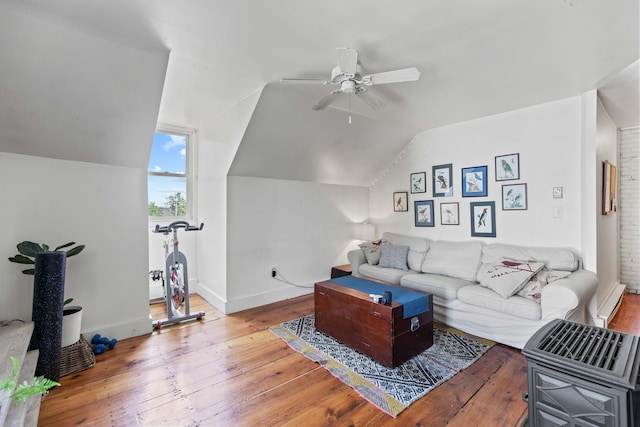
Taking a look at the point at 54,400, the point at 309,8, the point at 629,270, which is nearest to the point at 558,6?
the point at 309,8

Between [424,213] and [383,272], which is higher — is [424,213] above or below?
above

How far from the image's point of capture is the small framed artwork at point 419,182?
431 cm

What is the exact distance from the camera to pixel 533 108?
325 cm

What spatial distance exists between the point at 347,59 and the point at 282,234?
2.56 metres

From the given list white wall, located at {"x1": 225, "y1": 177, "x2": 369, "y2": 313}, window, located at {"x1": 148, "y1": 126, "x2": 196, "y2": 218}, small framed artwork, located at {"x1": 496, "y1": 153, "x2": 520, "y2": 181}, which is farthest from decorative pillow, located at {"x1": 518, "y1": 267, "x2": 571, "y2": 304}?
window, located at {"x1": 148, "y1": 126, "x2": 196, "y2": 218}

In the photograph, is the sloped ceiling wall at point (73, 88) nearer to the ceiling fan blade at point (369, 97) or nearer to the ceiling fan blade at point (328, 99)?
the ceiling fan blade at point (328, 99)

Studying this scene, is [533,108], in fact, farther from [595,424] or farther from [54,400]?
[54,400]

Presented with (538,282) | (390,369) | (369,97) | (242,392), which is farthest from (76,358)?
(538,282)

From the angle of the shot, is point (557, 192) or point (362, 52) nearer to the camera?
point (362, 52)

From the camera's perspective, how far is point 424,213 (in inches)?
169

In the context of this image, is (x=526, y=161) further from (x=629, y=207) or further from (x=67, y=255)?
(x=67, y=255)

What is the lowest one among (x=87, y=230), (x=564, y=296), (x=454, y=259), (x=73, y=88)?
(x=564, y=296)

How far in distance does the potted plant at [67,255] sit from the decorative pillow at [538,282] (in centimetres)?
396

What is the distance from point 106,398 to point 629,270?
6556mm
